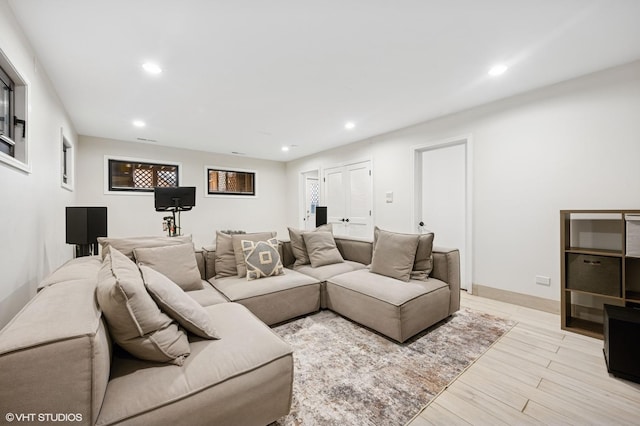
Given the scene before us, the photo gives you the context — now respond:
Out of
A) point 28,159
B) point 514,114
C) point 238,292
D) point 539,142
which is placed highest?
point 514,114

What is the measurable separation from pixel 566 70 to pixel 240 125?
3.93 m

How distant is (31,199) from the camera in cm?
200

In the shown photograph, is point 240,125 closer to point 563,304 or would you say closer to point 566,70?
point 566,70

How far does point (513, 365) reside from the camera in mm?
1902

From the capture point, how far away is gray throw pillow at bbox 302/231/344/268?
3.18 metres

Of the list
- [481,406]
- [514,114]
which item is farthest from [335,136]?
[481,406]

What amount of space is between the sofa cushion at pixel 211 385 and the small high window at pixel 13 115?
1.67 metres

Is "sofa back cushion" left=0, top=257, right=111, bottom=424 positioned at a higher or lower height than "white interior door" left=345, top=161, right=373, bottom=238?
lower

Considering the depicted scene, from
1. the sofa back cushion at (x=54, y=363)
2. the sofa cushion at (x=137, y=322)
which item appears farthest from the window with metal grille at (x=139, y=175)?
the sofa back cushion at (x=54, y=363)

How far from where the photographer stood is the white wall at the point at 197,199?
4680 millimetres

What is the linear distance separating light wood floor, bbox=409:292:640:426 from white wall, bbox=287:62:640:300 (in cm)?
103

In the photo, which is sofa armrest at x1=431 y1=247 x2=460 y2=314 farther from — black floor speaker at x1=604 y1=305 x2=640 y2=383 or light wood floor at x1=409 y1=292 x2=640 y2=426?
black floor speaker at x1=604 y1=305 x2=640 y2=383

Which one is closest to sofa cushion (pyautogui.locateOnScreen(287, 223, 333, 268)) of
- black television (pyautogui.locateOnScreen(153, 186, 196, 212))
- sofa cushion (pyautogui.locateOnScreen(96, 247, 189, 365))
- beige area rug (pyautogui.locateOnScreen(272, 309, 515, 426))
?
beige area rug (pyautogui.locateOnScreen(272, 309, 515, 426))

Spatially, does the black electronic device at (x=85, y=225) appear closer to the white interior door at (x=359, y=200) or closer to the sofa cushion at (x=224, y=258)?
the sofa cushion at (x=224, y=258)
